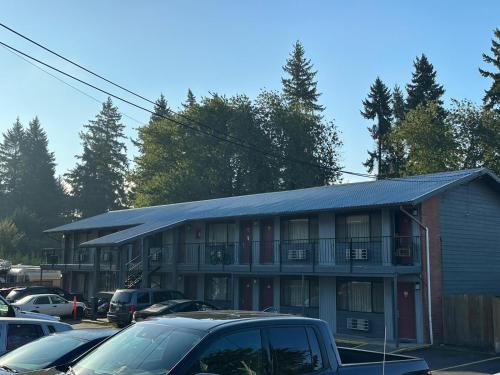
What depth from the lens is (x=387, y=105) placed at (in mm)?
68625

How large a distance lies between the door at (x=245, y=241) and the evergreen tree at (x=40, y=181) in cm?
5699

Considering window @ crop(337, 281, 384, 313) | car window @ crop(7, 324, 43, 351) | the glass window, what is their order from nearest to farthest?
the glass window → car window @ crop(7, 324, 43, 351) → window @ crop(337, 281, 384, 313)

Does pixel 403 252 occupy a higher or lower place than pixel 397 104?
lower

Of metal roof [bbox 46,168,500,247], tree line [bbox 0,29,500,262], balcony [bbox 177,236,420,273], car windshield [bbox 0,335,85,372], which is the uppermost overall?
tree line [bbox 0,29,500,262]

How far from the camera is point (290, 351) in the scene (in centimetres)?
551

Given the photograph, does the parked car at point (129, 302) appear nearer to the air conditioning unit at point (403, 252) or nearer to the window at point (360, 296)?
the window at point (360, 296)

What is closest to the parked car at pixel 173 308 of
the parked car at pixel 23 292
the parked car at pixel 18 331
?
the parked car at pixel 23 292

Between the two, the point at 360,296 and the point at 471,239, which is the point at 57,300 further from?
the point at 471,239

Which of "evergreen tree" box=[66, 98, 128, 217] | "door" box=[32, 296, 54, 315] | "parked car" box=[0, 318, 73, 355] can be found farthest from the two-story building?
"evergreen tree" box=[66, 98, 128, 217]

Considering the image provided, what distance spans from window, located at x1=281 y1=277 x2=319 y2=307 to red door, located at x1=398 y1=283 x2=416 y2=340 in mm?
4482

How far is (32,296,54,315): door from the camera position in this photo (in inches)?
1159

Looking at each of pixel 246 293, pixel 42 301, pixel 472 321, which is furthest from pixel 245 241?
pixel 472 321

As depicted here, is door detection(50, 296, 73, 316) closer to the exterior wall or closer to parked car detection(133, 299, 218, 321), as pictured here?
parked car detection(133, 299, 218, 321)

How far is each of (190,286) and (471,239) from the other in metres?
15.7
